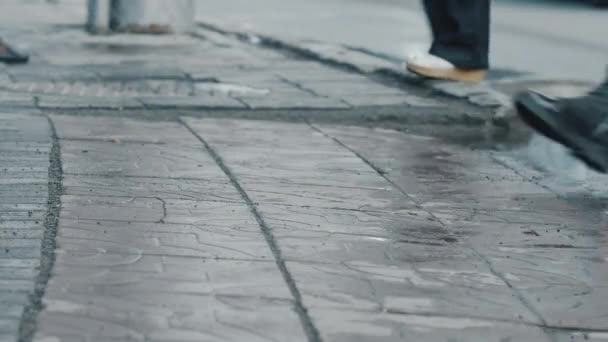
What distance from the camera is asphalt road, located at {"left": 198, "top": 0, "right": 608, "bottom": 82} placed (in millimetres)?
8703

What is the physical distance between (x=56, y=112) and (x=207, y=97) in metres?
0.78

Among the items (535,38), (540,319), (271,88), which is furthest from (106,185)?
(535,38)

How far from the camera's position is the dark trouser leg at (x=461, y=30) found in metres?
6.05

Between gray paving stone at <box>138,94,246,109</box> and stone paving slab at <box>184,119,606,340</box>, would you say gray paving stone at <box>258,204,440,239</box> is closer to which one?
stone paving slab at <box>184,119,606,340</box>

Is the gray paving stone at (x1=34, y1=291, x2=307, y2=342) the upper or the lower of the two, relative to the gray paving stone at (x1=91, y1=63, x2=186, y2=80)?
upper

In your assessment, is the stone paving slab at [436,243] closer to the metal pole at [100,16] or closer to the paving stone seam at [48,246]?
the paving stone seam at [48,246]

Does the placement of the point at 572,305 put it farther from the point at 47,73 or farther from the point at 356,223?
the point at 47,73

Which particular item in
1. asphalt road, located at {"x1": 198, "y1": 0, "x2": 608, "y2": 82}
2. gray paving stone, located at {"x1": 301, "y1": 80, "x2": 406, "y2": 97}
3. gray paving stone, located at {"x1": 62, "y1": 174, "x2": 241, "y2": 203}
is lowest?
asphalt road, located at {"x1": 198, "y1": 0, "x2": 608, "y2": 82}

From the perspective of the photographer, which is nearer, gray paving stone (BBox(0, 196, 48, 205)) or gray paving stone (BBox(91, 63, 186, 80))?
gray paving stone (BBox(0, 196, 48, 205))

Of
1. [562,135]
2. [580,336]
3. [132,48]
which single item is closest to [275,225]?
[580,336]

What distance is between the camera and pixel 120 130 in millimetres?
4906

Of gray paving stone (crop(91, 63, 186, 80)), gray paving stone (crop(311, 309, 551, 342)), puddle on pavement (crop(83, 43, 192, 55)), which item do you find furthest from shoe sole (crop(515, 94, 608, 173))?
puddle on pavement (crop(83, 43, 192, 55))

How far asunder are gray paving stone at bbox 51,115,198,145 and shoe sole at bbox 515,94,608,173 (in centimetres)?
112

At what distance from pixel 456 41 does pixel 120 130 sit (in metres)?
1.86
